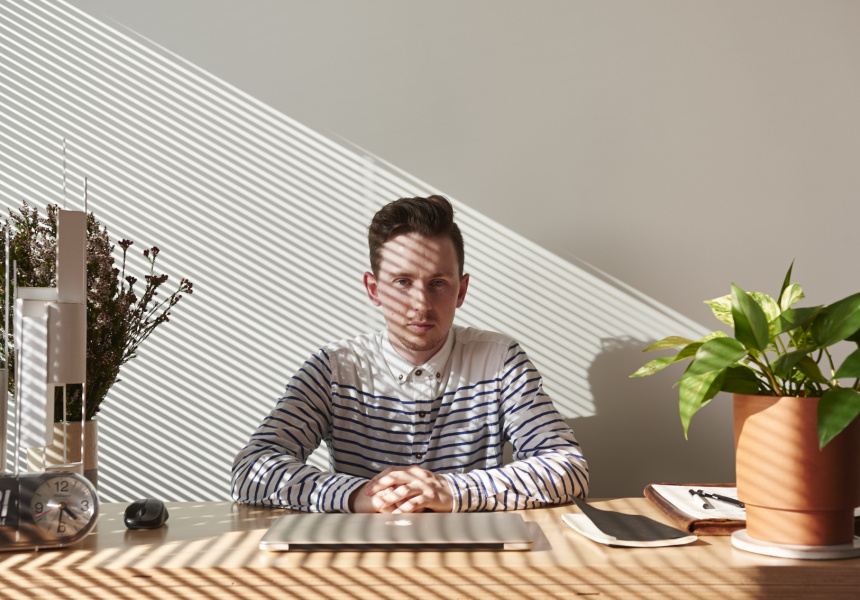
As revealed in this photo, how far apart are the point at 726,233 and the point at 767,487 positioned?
1034 millimetres

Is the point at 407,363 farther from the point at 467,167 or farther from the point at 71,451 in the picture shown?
the point at 71,451

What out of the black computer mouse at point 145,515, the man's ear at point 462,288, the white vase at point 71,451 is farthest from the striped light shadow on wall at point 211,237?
the black computer mouse at point 145,515

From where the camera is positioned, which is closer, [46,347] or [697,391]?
[697,391]

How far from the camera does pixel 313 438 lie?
1.62 metres

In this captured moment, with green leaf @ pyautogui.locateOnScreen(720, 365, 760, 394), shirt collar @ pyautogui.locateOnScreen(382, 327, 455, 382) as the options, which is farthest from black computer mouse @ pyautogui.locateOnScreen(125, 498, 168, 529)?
green leaf @ pyautogui.locateOnScreen(720, 365, 760, 394)

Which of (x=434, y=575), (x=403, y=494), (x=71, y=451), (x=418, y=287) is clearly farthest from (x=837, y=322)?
(x=71, y=451)

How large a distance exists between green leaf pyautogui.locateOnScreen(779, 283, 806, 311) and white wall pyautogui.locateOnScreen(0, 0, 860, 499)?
2.77 ft

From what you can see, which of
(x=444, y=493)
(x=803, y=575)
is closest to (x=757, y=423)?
(x=803, y=575)

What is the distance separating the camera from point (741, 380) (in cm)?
98

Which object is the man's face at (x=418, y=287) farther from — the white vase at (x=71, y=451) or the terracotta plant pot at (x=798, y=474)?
the terracotta plant pot at (x=798, y=474)

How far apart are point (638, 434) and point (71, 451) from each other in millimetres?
1308

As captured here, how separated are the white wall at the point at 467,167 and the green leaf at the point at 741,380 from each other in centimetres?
86

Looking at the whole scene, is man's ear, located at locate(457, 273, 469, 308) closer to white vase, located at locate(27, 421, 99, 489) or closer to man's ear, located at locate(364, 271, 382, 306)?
man's ear, located at locate(364, 271, 382, 306)

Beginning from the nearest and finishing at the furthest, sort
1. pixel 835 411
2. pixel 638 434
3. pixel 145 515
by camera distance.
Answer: pixel 835 411, pixel 145 515, pixel 638 434
